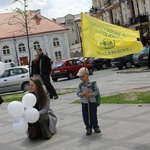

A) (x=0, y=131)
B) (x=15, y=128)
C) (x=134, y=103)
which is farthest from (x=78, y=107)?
(x=15, y=128)

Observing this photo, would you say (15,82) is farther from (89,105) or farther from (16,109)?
(16,109)

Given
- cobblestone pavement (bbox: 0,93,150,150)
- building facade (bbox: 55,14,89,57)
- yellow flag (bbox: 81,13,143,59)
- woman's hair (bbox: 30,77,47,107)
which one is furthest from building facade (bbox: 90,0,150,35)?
woman's hair (bbox: 30,77,47,107)

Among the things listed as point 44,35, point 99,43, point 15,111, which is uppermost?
point 44,35

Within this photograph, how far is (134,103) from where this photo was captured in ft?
34.6

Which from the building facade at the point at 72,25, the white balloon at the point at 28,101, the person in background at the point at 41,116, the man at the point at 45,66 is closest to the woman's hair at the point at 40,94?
the person in background at the point at 41,116

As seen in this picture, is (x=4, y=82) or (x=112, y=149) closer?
(x=112, y=149)

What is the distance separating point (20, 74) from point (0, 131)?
12.7 meters

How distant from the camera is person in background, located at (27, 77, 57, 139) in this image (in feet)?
25.5

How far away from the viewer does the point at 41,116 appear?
780 cm

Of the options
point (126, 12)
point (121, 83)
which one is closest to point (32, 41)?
point (126, 12)

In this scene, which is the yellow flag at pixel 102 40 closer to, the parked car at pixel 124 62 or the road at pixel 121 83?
the road at pixel 121 83

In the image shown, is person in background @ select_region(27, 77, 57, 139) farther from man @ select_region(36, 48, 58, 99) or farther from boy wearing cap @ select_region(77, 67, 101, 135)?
man @ select_region(36, 48, 58, 99)

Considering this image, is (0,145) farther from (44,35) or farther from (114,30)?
(44,35)

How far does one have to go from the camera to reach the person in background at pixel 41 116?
7781 millimetres
